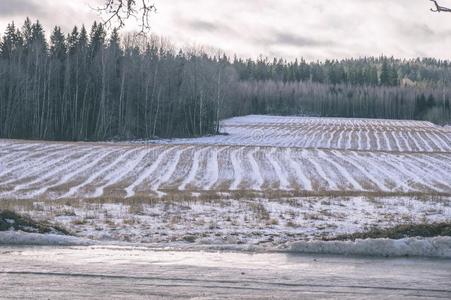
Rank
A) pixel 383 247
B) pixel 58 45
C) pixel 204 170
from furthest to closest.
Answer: pixel 58 45 < pixel 204 170 < pixel 383 247

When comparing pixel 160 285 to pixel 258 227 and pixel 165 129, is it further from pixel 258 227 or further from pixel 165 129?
pixel 165 129

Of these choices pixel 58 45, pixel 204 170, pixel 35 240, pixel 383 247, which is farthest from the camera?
pixel 58 45

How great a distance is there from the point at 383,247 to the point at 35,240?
6036mm

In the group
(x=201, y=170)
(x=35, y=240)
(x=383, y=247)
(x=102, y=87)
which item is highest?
(x=102, y=87)

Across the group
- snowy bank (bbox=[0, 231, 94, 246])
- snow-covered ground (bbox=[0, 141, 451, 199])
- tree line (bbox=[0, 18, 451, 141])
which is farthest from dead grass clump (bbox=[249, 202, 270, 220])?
tree line (bbox=[0, 18, 451, 141])

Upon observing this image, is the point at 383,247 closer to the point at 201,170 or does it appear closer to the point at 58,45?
the point at 201,170

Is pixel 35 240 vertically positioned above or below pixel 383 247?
below

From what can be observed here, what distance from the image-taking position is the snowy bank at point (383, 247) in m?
9.95

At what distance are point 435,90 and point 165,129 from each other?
130 meters

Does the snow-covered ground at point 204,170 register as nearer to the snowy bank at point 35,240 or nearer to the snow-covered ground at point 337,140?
the snowy bank at point 35,240

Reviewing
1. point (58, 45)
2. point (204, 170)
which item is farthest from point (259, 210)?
point (58, 45)

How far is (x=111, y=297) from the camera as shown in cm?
707

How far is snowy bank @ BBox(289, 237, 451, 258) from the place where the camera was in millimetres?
9945

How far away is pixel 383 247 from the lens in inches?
396
